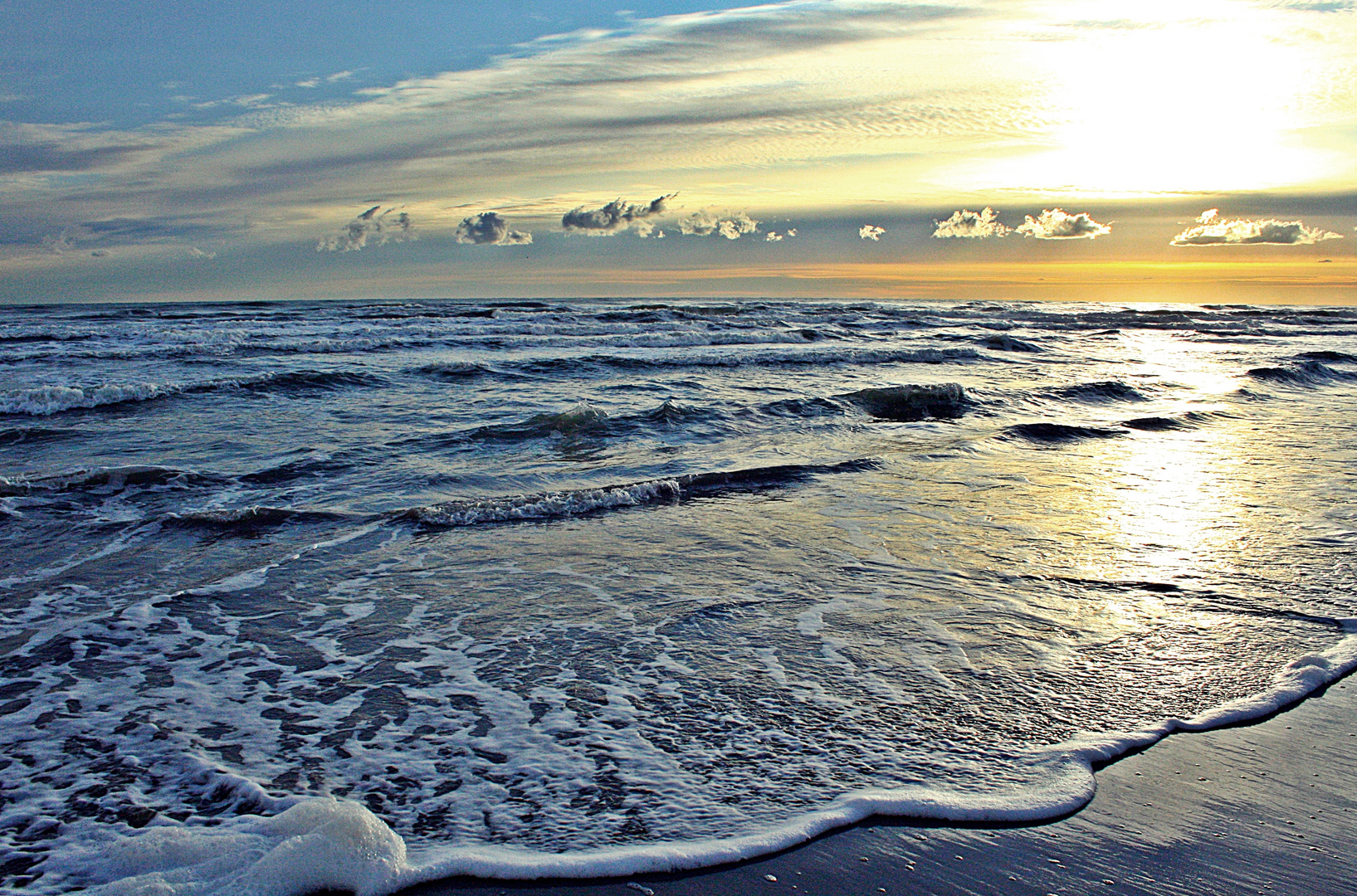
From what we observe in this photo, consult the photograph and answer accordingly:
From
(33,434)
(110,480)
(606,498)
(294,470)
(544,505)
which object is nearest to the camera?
(544,505)

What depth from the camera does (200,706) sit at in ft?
12.7

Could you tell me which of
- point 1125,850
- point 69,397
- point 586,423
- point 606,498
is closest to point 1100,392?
point 586,423

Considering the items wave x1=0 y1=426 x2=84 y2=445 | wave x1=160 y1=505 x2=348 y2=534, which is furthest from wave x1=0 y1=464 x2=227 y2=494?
wave x1=0 y1=426 x2=84 y2=445

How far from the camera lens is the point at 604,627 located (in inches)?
190

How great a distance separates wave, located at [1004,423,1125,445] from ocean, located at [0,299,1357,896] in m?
0.12

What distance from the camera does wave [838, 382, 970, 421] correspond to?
1325 centimetres

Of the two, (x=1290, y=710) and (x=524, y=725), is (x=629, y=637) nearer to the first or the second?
(x=524, y=725)

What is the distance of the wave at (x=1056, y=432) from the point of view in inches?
439

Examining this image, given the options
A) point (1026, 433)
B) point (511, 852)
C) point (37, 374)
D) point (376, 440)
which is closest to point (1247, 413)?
point (1026, 433)

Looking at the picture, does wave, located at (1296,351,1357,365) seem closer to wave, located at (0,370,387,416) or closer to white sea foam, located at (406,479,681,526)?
white sea foam, located at (406,479,681,526)

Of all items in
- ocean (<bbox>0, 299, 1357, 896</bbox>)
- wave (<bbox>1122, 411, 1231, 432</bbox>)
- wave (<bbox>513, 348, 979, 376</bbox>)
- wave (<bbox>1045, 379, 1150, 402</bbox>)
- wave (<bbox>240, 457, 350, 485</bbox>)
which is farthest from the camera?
wave (<bbox>513, 348, 979, 376</bbox>)

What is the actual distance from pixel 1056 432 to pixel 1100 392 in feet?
17.2

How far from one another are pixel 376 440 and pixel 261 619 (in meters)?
6.09

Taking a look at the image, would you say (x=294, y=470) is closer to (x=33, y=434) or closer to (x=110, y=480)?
(x=110, y=480)
